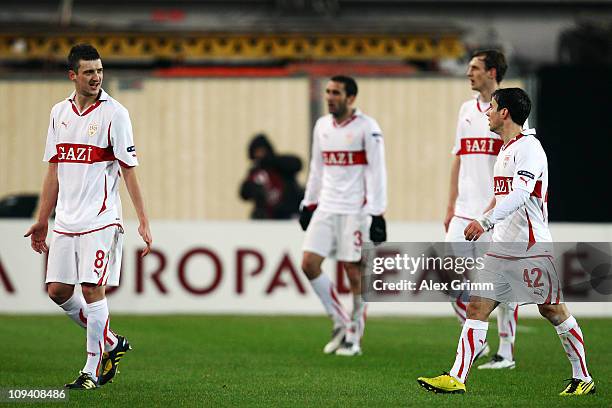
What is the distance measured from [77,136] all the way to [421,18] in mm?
24299

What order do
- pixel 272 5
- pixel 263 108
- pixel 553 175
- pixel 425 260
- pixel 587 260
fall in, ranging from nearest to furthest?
pixel 425 260 → pixel 587 260 → pixel 553 175 → pixel 263 108 → pixel 272 5

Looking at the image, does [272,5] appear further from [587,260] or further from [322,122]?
[322,122]

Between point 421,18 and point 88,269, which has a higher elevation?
point 421,18

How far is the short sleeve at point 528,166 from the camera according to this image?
8.72m

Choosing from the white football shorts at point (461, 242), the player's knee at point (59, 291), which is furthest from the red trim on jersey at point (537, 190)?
the player's knee at point (59, 291)

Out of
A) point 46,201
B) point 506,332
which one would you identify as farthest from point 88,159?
point 506,332

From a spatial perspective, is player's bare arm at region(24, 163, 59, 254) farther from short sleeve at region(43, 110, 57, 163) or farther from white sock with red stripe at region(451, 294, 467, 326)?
white sock with red stripe at region(451, 294, 467, 326)

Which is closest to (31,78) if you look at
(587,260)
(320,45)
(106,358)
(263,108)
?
(263,108)

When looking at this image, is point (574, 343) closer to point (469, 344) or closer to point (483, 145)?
point (469, 344)

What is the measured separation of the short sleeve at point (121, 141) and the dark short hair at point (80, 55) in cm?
40

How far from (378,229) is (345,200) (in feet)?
1.44

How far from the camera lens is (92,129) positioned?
365 inches

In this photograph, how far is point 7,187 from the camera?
76.1ft

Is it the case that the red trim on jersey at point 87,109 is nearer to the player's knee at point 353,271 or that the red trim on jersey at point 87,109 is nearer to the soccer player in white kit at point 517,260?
the soccer player in white kit at point 517,260
